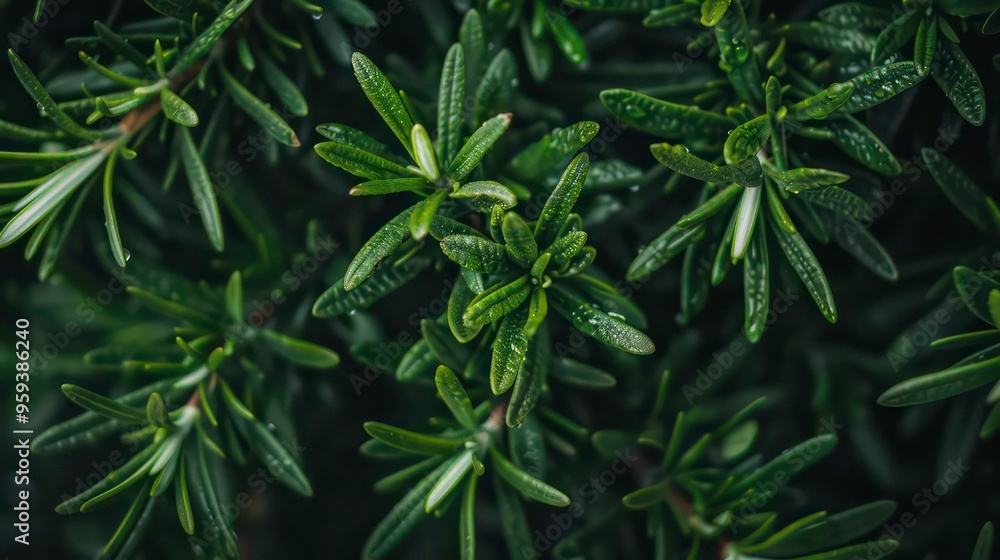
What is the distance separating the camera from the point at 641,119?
86 centimetres

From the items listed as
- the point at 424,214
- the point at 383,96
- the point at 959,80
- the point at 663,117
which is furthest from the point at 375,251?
the point at 959,80

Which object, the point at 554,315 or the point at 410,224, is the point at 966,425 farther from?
the point at 410,224

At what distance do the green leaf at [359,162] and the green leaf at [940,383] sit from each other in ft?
2.08

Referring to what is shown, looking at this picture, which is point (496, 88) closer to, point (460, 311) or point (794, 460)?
point (460, 311)

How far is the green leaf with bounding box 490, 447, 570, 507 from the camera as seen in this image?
82cm

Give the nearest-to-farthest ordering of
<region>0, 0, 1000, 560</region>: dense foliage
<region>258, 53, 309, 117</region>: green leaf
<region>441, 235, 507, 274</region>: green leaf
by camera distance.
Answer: <region>441, 235, 507, 274</region>: green leaf
<region>0, 0, 1000, 560</region>: dense foliage
<region>258, 53, 309, 117</region>: green leaf

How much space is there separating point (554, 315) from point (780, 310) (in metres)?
0.35

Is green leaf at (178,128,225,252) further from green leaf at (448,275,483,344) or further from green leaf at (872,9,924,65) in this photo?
green leaf at (872,9,924,65)

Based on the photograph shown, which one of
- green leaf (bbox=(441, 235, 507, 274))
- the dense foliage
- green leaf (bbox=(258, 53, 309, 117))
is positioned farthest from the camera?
green leaf (bbox=(258, 53, 309, 117))

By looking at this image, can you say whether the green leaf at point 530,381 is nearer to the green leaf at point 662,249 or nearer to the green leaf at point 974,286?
the green leaf at point 662,249

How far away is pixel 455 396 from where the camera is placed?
2.77 ft

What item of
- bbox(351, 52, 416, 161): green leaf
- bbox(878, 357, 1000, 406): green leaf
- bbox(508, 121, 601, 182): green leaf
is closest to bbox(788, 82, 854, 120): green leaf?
bbox(508, 121, 601, 182): green leaf

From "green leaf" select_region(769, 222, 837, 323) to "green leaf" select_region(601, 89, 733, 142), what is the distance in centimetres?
17

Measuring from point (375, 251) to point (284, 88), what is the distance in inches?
13.1
